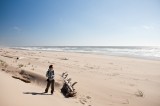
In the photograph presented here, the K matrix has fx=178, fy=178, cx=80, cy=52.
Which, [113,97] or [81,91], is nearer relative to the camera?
[113,97]

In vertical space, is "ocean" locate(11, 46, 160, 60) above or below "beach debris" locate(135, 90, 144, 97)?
above

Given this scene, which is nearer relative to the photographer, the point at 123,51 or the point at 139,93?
the point at 139,93

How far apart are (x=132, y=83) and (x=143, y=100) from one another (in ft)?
10.9

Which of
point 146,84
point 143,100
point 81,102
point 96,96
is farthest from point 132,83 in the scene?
point 81,102

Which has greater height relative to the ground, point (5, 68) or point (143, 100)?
point (5, 68)

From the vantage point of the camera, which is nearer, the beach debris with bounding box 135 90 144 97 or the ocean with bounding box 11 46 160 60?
the beach debris with bounding box 135 90 144 97

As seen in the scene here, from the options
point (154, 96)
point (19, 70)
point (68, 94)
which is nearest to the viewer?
point (68, 94)

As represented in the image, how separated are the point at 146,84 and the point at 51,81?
714 centimetres

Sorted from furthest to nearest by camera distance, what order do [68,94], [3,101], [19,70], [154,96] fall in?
[19,70]
[154,96]
[68,94]
[3,101]

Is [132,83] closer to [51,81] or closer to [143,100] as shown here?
[143,100]

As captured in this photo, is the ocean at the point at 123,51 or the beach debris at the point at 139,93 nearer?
the beach debris at the point at 139,93

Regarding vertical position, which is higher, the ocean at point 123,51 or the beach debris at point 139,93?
the ocean at point 123,51

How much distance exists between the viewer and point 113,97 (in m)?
9.88

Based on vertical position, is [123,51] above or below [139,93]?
above
